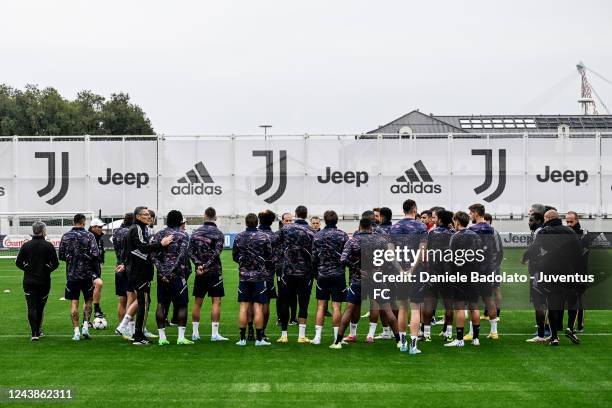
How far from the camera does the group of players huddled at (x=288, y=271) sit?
560 inches

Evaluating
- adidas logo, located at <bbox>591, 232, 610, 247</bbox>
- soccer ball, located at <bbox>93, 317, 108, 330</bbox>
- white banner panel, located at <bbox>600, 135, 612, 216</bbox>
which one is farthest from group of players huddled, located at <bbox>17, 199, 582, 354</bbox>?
white banner panel, located at <bbox>600, 135, 612, 216</bbox>

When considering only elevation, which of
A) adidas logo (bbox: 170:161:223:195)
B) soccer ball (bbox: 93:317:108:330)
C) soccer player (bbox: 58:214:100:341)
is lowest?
soccer ball (bbox: 93:317:108:330)

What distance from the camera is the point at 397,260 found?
14.1m

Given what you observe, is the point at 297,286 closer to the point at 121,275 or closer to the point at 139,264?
the point at 139,264

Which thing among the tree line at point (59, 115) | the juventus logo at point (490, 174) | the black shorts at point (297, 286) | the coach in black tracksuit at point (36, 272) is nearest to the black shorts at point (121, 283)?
the coach in black tracksuit at point (36, 272)

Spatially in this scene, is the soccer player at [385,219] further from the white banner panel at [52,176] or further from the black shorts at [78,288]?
the white banner panel at [52,176]

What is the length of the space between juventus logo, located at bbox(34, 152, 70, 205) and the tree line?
101 ft

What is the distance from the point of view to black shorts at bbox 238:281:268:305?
575 inches

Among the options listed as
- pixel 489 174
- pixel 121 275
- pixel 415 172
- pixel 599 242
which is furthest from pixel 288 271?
pixel 489 174

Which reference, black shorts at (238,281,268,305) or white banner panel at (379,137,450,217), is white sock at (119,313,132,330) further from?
white banner panel at (379,137,450,217)

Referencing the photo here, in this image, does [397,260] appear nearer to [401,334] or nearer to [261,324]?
[401,334]

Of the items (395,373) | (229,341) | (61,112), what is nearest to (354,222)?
(229,341)

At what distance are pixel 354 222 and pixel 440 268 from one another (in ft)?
108

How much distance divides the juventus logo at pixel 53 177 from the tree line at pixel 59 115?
101ft
